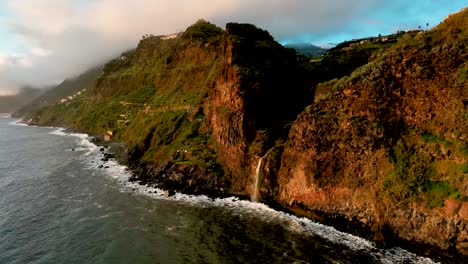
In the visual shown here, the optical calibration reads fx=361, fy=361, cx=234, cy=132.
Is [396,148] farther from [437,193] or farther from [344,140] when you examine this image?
[437,193]

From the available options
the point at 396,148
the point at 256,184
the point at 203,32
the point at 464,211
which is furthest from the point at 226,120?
the point at 203,32

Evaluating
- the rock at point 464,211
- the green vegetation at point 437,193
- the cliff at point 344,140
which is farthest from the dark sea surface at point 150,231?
the green vegetation at point 437,193

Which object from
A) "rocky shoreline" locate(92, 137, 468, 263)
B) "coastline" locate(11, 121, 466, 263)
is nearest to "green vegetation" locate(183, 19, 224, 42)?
"rocky shoreline" locate(92, 137, 468, 263)

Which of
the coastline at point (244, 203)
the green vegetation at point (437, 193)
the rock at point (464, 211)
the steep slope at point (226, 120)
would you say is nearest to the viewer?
the rock at point (464, 211)

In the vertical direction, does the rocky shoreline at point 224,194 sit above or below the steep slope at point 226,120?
below

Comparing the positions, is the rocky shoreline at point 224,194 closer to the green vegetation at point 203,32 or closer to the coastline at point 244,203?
the coastline at point 244,203

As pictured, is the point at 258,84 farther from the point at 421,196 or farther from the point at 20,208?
the point at 20,208
